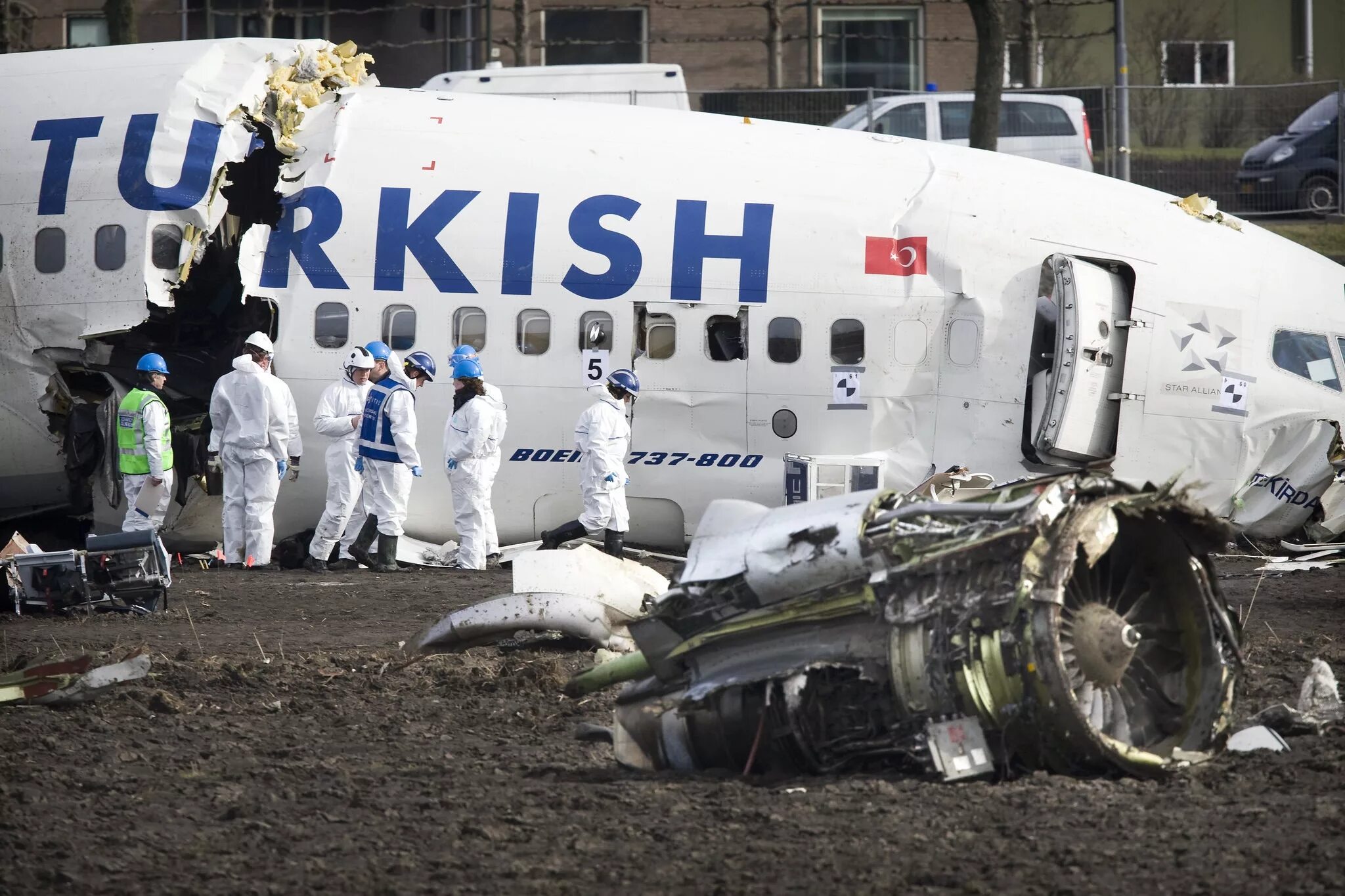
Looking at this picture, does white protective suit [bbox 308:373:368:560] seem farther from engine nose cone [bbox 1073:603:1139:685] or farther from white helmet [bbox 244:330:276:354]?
engine nose cone [bbox 1073:603:1139:685]

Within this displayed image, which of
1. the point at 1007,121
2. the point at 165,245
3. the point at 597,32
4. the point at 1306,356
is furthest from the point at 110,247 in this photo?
the point at 597,32

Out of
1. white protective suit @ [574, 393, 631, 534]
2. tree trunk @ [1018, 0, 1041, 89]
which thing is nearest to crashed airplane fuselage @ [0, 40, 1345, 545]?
white protective suit @ [574, 393, 631, 534]

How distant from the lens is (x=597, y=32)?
36.3 meters

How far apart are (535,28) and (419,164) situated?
21693 mm

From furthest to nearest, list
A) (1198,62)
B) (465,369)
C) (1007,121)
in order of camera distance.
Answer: (1198,62)
(1007,121)
(465,369)

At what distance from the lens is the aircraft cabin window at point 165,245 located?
15.4 m

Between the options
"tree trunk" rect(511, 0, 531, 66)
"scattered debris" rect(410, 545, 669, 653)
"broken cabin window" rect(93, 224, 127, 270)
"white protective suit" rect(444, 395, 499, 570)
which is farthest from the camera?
"tree trunk" rect(511, 0, 531, 66)

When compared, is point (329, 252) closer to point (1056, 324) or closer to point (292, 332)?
point (292, 332)

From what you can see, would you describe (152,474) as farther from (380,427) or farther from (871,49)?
(871,49)

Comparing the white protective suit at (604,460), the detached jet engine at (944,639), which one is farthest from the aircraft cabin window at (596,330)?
the detached jet engine at (944,639)

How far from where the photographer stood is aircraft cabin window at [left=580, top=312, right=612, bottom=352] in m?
15.3

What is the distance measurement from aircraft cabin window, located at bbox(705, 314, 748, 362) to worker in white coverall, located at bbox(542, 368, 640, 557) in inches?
30.8

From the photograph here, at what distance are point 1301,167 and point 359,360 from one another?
17.0 metres

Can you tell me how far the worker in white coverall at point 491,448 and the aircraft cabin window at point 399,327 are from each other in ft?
1.52
